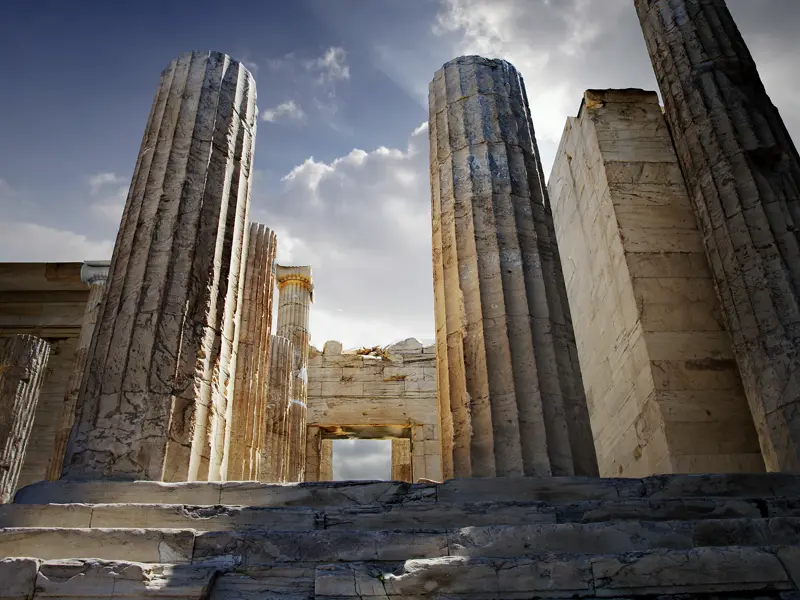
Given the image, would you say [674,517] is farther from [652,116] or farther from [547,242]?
[652,116]

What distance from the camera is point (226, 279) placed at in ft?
25.0

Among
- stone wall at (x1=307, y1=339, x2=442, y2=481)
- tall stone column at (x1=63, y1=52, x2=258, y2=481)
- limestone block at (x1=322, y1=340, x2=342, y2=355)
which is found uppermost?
limestone block at (x1=322, y1=340, x2=342, y2=355)

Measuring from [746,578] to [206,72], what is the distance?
317 inches

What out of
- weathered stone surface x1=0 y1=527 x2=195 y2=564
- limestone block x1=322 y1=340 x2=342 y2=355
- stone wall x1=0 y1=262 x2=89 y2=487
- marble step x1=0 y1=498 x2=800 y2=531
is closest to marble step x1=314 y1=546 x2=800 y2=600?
marble step x1=0 y1=498 x2=800 y2=531

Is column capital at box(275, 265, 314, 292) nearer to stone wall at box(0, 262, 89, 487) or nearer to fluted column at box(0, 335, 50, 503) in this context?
stone wall at box(0, 262, 89, 487)

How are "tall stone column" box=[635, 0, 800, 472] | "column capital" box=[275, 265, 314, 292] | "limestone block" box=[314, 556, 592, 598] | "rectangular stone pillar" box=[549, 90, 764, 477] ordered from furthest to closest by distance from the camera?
"column capital" box=[275, 265, 314, 292], "rectangular stone pillar" box=[549, 90, 764, 477], "tall stone column" box=[635, 0, 800, 472], "limestone block" box=[314, 556, 592, 598]

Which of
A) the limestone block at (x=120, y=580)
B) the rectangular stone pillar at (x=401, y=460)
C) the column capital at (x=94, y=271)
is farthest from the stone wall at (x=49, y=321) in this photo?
the limestone block at (x=120, y=580)

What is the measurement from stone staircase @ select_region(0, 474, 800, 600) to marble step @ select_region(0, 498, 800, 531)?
10 millimetres

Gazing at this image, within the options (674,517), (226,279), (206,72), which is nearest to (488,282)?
(226,279)

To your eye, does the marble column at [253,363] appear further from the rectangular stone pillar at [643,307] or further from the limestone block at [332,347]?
the limestone block at [332,347]

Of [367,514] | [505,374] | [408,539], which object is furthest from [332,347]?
[408,539]

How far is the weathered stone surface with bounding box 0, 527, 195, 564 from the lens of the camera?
4.50 metres

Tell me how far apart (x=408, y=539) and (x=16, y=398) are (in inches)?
580

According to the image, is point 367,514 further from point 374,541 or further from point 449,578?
point 449,578
